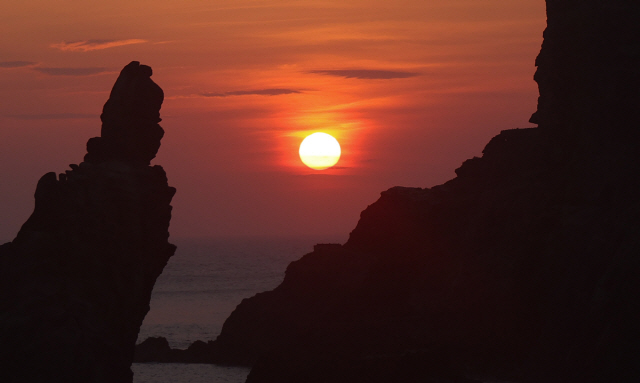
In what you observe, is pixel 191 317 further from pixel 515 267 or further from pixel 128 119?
pixel 128 119

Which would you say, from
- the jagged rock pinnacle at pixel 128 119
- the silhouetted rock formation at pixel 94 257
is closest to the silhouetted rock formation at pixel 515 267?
the silhouetted rock formation at pixel 94 257

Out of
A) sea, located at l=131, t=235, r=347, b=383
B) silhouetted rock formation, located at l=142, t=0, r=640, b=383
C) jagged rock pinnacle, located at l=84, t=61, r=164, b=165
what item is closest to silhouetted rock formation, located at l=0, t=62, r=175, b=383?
jagged rock pinnacle, located at l=84, t=61, r=164, b=165

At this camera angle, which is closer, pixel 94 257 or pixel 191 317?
pixel 94 257

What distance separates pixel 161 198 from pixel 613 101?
3193 cm

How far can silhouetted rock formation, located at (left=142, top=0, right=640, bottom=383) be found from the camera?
50.8 m

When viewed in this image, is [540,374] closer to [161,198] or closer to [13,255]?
[161,198]

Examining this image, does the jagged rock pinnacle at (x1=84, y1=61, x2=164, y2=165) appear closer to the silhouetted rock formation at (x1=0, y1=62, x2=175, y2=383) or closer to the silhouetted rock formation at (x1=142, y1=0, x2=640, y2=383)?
the silhouetted rock formation at (x1=0, y1=62, x2=175, y2=383)

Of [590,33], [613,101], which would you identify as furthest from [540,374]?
[590,33]

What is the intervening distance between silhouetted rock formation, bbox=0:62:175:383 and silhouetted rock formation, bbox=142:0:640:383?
37.8 feet

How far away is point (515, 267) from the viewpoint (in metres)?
65.9

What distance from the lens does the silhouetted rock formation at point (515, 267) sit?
50781 millimetres

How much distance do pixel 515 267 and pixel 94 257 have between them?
109ft

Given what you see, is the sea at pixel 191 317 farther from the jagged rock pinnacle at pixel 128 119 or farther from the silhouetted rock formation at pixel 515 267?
the jagged rock pinnacle at pixel 128 119

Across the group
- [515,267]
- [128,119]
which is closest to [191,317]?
[515,267]
